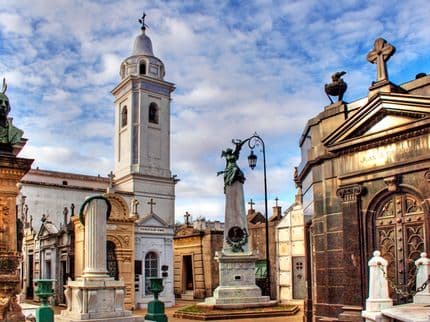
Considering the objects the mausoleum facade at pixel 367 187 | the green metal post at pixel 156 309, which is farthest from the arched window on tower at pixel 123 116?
the mausoleum facade at pixel 367 187

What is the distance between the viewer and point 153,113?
4191 centimetres

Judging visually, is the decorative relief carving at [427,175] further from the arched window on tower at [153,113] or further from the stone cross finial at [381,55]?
the arched window on tower at [153,113]

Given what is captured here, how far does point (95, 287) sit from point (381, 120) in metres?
6.87

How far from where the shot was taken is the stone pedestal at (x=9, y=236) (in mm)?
8844

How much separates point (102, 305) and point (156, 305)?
72.7 inches

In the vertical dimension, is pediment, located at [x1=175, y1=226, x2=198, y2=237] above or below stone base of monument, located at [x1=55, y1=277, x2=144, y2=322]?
above

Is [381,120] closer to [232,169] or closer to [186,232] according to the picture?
[232,169]

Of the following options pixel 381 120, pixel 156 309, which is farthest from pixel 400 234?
pixel 156 309

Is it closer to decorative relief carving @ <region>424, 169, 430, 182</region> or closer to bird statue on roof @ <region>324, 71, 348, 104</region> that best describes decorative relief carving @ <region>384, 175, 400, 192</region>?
decorative relief carving @ <region>424, 169, 430, 182</region>

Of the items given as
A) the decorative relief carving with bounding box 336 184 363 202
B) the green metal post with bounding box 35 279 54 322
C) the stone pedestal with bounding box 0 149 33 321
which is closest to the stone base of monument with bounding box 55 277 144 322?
the green metal post with bounding box 35 279 54 322

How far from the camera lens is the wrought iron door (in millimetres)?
10441

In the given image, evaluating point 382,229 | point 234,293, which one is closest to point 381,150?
point 382,229

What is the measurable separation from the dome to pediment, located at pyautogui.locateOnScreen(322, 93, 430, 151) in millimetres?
31866

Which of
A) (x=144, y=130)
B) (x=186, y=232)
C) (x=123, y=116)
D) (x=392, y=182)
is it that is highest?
(x=123, y=116)
